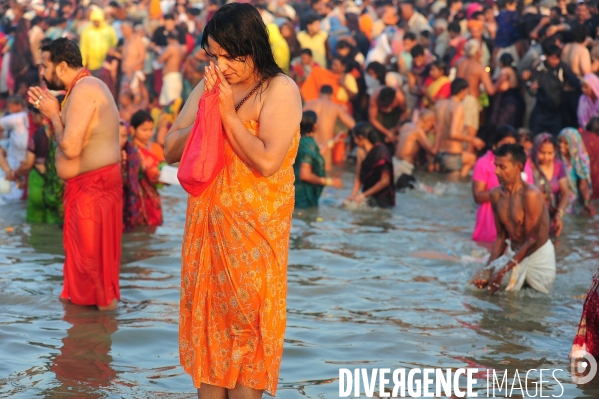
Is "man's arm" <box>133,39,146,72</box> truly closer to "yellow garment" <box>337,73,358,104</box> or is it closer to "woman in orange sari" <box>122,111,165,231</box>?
"yellow garment" <box>337,73,358,104</box>

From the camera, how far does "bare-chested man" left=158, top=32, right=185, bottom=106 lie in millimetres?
16703

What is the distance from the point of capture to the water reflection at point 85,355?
475 cm

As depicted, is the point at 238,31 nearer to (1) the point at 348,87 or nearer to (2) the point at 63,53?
(2) the point at 63,53

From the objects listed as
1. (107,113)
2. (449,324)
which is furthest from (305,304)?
(107,113)

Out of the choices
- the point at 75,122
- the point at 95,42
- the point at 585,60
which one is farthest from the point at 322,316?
the point at 95,42

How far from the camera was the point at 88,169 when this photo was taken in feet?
19.2

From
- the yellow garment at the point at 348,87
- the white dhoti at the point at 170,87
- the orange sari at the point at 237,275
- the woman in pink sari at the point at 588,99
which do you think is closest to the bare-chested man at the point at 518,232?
the orange sari at the point at 237,275

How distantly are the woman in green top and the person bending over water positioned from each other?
0.33 meters

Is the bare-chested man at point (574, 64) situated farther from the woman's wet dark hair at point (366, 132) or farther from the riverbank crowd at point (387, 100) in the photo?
the woman's wet dark hair at point (366, 132)

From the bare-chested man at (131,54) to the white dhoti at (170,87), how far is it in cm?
108

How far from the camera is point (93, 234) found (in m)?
5.89

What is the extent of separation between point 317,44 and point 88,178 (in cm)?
1109

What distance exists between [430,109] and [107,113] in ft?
29.8

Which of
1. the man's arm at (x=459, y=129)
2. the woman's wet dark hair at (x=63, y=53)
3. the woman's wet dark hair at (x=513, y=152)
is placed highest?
the woman's wet dark hair at (x=63, y=53)
